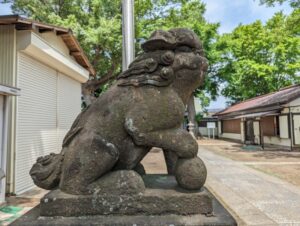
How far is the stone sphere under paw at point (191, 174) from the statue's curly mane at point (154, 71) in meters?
0.55

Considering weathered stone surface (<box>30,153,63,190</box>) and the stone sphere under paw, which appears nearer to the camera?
the stone sphere under paw

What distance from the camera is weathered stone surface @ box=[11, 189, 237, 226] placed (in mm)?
1601

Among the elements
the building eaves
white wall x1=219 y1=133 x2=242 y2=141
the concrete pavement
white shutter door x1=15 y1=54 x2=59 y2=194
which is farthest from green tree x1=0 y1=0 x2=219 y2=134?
white wall x1=219 y1=133 x2=242 y2=141

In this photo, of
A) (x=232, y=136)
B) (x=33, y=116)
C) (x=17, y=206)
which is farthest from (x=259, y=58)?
(x=17, y=206)

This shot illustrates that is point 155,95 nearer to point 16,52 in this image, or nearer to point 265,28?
point 16,52

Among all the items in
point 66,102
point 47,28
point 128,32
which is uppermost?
point 47,28

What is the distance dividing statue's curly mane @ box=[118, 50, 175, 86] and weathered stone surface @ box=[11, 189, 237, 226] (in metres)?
0.85

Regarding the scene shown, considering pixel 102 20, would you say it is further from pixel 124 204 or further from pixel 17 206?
pixel 124 204

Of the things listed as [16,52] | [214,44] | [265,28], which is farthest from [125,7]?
[265,28]

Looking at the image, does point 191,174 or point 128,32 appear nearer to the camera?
point 191,174

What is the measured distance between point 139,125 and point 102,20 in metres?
13.4

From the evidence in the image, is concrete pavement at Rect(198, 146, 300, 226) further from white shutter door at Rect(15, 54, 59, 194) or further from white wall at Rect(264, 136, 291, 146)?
white wall at Rect(264, 136, 291, 146)

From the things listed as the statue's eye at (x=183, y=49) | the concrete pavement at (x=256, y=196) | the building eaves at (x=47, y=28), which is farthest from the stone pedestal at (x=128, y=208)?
the building eaves at (x=47, y=28)

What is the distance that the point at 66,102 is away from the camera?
9.34m
